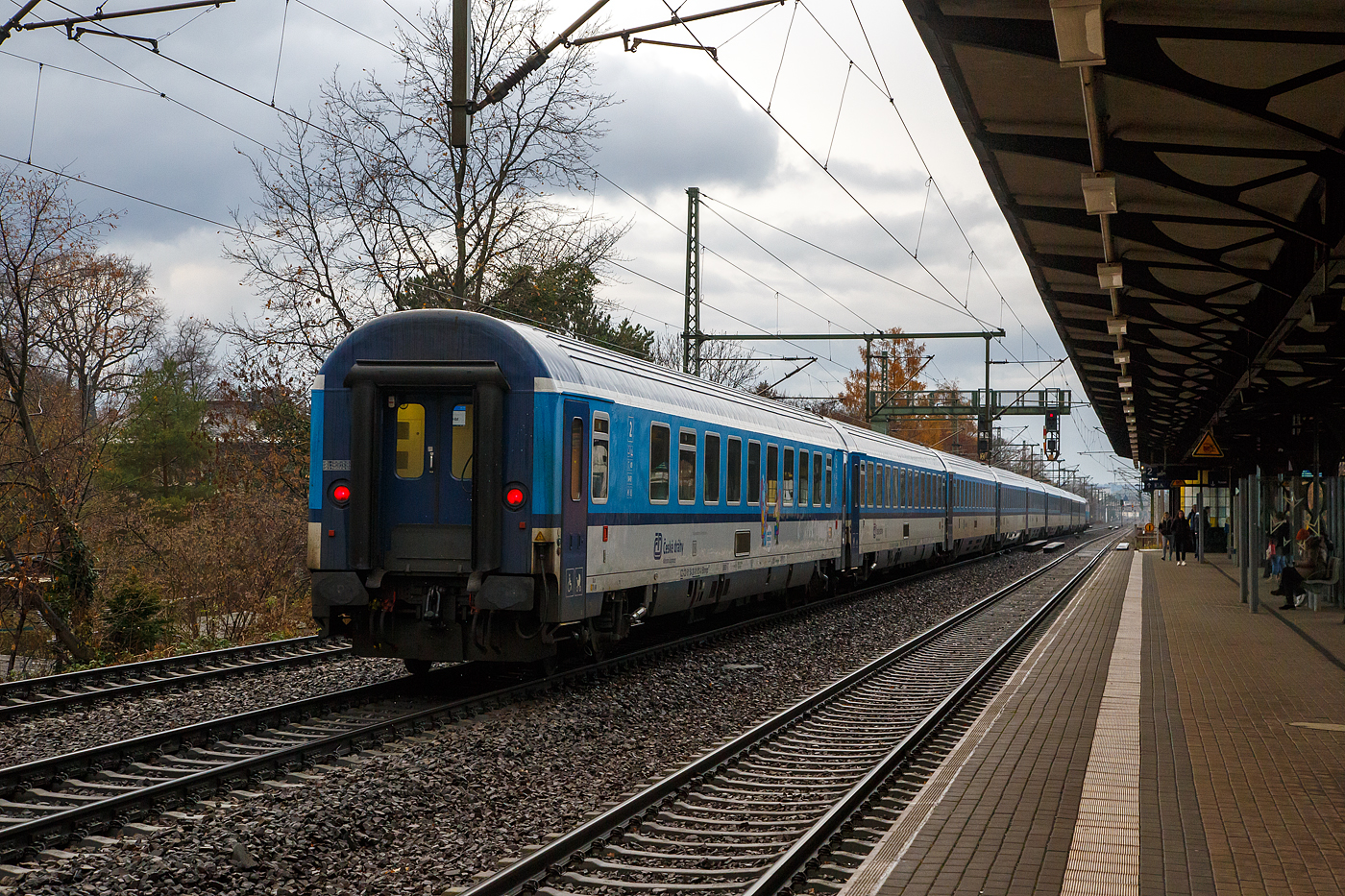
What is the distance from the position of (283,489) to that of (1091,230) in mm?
22404

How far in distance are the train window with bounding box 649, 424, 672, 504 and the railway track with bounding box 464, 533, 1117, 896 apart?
9.23ft

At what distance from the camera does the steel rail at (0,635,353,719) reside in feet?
32.4

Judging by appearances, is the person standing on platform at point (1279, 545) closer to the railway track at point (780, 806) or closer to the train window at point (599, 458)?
the railway track at point (780, 806)

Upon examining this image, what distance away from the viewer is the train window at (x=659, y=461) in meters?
12.9

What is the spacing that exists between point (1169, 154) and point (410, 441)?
21.8 ft

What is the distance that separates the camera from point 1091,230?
9891 millimetres

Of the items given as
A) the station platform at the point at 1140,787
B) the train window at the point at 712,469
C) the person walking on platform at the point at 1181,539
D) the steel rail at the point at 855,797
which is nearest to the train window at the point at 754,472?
the train window at the point at 712,469

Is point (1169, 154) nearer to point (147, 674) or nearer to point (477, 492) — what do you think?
point (477, 492)

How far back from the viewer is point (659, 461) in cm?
1308

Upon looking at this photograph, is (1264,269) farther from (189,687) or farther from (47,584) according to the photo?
(47,584)

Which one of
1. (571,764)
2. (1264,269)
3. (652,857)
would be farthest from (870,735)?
(1264,269)

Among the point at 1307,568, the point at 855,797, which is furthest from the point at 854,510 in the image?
the point at 855,797

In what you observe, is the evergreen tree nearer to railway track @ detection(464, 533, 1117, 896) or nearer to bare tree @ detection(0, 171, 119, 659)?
bare tree @ detection(0, 171, 119, 659)

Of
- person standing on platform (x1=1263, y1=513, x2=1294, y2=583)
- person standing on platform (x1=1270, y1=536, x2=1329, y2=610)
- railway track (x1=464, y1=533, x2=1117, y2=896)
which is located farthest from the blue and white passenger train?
person standing on platform (x1=1263, y1=513, x2=1294, y2=583)
